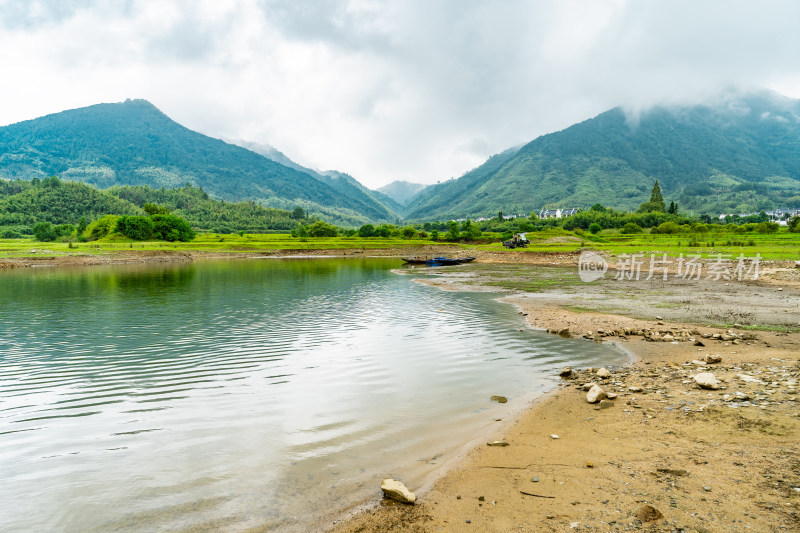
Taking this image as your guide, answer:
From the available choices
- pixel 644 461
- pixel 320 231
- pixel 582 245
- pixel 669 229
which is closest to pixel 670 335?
pixel 644 461

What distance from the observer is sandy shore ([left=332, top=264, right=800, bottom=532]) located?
6.17 meters

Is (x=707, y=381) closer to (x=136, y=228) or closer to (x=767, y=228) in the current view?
(x=767, y=228)

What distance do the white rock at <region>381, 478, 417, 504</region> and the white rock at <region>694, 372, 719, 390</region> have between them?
9111mm

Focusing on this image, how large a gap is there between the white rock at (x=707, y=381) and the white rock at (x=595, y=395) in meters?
2.63

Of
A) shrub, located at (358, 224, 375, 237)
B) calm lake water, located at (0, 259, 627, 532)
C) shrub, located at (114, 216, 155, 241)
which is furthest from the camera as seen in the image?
shrub, located at (358, 224, 375, 237)

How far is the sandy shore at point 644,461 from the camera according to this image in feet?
20.2

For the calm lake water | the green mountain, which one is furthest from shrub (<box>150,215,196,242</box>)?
the calm lake water

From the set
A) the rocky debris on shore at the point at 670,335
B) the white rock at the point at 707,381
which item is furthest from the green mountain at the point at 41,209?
the white rock at the point at 707,381

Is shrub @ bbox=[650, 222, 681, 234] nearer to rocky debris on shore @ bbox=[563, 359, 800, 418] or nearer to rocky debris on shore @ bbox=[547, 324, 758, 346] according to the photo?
rocky debris on shore @ bbox=[547, 324, 758, 346]

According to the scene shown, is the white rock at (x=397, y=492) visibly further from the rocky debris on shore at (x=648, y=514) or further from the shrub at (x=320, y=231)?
the shrub at (x=320, y=231)

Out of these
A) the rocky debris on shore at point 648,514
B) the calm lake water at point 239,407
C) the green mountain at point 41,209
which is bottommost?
the calm lake water at point 239,407

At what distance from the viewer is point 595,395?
1138cm

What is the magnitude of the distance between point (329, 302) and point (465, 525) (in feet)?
92.8

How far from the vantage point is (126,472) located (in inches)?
335
